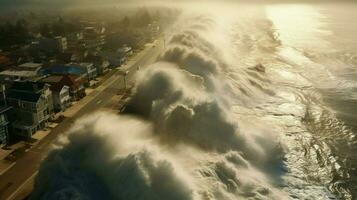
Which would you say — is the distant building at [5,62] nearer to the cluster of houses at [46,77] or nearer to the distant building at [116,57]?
the cluster of houses at [46,77]

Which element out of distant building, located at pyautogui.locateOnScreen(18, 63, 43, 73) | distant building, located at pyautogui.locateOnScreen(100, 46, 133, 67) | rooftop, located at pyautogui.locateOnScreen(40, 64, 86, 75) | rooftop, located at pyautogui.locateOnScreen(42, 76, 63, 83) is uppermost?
rooftop, located at pyautogui.locateOnScreen(42, 76, 63, 83)

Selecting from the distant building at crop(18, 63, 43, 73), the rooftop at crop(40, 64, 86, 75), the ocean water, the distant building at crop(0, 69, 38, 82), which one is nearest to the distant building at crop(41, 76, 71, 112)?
the distant building at crop(0, 69, 38, 82)

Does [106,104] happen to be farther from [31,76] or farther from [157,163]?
[157,163]

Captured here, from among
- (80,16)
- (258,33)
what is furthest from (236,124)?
(80,16)

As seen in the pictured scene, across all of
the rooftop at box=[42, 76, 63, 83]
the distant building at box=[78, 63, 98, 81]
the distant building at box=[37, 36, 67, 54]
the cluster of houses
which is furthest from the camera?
the distant building at box=[37, 36, 67, 54]

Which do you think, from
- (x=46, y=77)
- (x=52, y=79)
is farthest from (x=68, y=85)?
(x=46, y=77)

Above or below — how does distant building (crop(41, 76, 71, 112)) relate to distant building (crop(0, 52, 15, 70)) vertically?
above

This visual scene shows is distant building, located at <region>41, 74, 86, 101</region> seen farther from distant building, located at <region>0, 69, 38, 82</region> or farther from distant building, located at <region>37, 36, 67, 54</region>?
distant building, located at <region>37, 36, 67, 54</region>

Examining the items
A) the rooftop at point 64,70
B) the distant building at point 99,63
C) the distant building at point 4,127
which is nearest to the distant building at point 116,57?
the distant building at point 99,63

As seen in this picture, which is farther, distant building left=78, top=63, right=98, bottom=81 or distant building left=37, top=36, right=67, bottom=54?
distant building left=37, top=36, right=67, bottom=54

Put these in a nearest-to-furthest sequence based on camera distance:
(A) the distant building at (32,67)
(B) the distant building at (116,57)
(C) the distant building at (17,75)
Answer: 1. (C) the distant building at (17,75)
2. (A) the distant building at (32,67)
3. (B) the distant building at (116,57)
